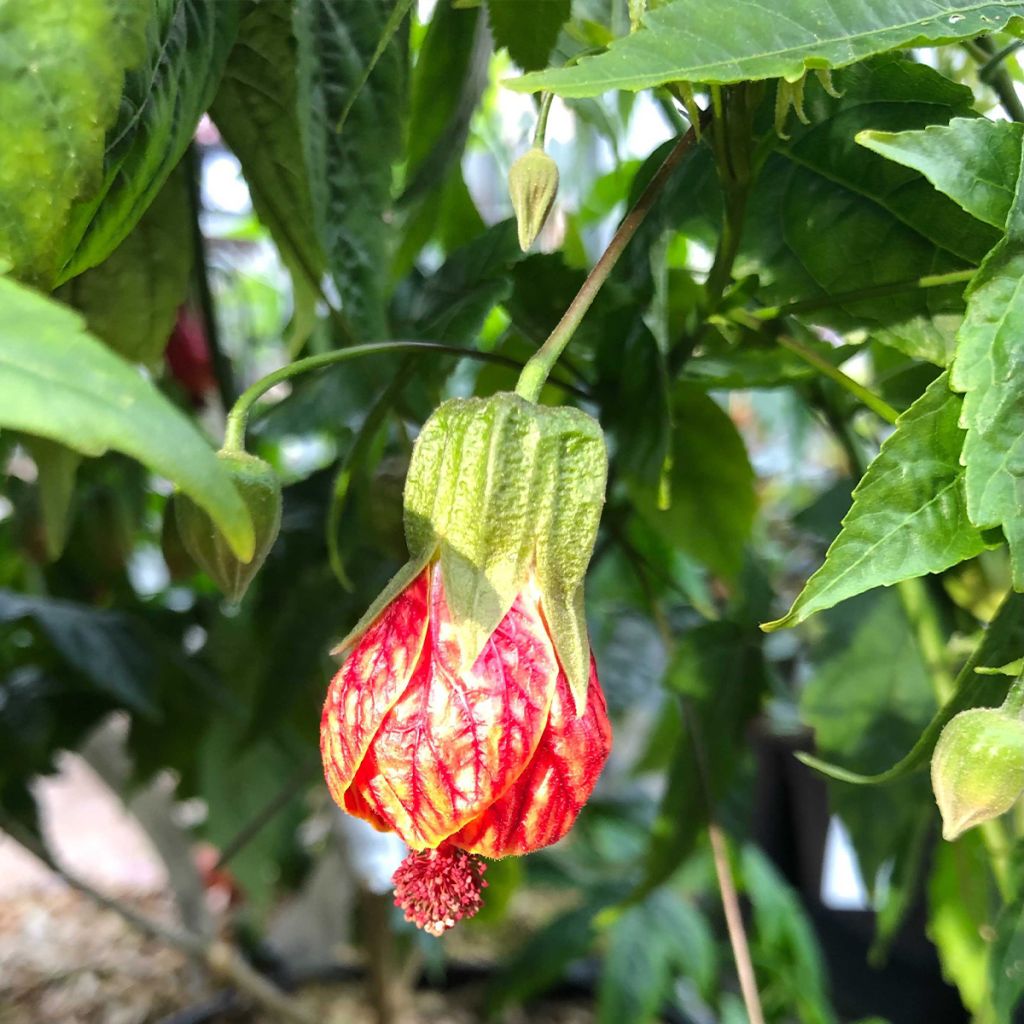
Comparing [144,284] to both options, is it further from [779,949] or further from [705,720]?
[779,949]

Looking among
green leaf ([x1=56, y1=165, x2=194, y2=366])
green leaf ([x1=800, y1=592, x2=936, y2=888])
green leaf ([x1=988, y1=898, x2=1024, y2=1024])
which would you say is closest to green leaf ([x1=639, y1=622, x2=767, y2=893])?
green leaf ([x1=800, y1=592, x2=936, y2=888])

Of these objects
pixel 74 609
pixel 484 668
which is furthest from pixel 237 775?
pixel 484 668

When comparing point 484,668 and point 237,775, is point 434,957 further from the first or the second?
point 484,668

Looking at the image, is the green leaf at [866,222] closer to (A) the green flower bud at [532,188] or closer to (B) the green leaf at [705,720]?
(A) the green flower bud at [532,188]

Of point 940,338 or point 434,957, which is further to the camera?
point 434,957

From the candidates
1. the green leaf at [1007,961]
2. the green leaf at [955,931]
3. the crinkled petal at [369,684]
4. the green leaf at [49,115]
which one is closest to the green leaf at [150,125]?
A: the green leaf at [49,115]
